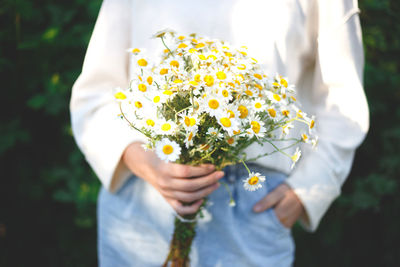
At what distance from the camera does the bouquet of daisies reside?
651mm

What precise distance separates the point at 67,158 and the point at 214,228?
1294 mm

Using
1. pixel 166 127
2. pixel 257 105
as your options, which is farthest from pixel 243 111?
pixel 166 127

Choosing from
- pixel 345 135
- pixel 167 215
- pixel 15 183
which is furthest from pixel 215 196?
pixel 15 183

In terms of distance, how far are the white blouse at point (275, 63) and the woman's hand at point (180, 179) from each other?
138mm

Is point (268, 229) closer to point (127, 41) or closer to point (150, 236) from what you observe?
point (150, 236)

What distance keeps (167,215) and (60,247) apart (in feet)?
4.74

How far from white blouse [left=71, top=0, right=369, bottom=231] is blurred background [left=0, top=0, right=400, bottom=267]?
0.73m

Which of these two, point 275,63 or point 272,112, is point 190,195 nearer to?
point 272,112

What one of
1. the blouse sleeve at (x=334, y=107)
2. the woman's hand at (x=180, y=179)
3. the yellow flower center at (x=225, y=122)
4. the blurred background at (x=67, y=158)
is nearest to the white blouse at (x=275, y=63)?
the blouse sleeve at (x=334, y=107)

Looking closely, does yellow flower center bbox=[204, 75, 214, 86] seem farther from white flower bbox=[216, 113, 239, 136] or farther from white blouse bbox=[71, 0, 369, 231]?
white blouse bbox=[71, 0, 369, 231]

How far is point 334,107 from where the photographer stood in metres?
1.02

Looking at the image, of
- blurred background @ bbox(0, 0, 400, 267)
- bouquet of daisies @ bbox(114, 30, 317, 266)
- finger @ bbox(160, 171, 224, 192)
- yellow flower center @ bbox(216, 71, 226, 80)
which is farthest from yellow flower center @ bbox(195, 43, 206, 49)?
blurred background @ bbox(0, 0, 400, 267)

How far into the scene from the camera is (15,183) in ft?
6.40

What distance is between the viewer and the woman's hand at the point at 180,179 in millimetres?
818
